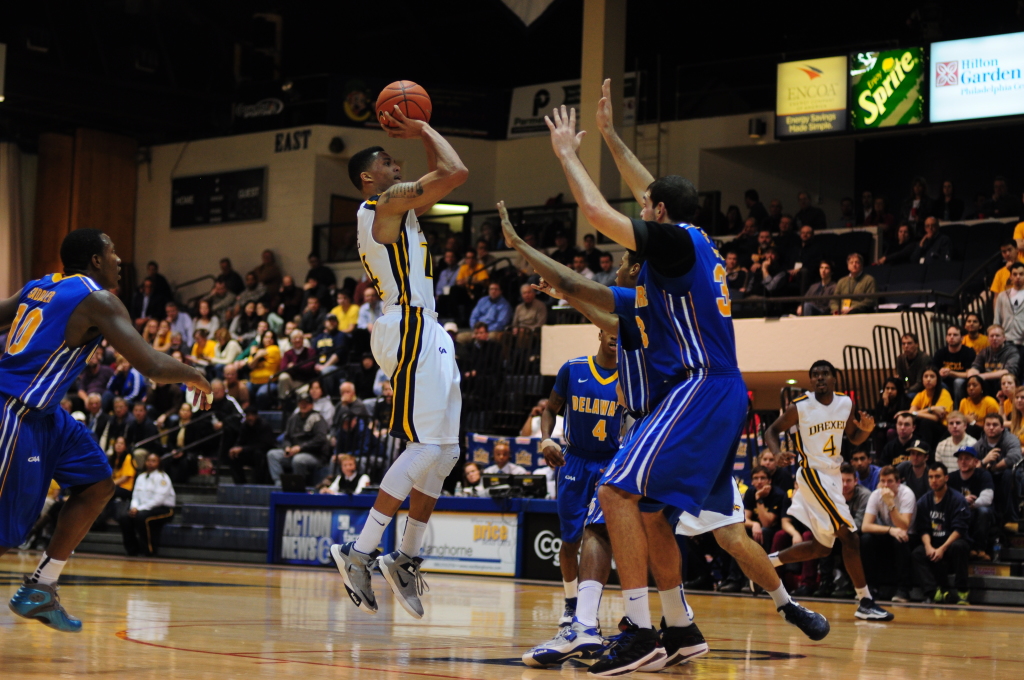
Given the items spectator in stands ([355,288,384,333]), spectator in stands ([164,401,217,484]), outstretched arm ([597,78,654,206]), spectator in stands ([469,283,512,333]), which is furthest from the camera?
spectator in stands ([355,288,384,333])

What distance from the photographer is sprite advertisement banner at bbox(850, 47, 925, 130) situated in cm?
1895

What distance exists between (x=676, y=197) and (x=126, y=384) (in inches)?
655

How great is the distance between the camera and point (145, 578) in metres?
11.0

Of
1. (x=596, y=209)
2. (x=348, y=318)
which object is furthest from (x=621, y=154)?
(x=348, y=318)

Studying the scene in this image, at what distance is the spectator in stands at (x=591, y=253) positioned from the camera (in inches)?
766

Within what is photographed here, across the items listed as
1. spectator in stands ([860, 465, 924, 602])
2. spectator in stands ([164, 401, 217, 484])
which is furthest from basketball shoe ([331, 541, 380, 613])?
spectator in stands ([164, 401, 217, 484])

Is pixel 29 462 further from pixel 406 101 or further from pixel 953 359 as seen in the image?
pixel 953 359

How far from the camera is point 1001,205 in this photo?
1891 cm

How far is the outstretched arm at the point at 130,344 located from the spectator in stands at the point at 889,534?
8.47 metres

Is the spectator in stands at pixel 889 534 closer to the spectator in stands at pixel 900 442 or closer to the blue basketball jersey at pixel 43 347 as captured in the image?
the spectator in stands at pixel 900 442

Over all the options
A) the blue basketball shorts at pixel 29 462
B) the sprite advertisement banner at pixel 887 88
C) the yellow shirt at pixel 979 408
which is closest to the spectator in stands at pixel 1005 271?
the yellow shirt at pixel 979 408

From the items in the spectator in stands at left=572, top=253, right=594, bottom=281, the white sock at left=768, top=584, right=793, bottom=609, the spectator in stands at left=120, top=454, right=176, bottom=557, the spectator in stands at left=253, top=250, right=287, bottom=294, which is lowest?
the spectator in stands at left=120, top=454, right=176, bottom=557

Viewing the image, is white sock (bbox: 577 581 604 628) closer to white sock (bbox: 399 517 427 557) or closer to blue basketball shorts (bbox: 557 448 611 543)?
white sock (bbox: 399 517 427 557)

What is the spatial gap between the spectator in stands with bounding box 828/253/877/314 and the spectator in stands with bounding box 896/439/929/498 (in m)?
4.57
